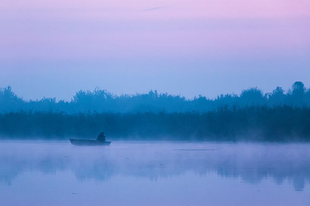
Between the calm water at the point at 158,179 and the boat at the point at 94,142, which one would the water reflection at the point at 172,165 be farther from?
the boat at the point at 94,142

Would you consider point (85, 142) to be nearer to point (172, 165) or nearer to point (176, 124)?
point (176, 124)

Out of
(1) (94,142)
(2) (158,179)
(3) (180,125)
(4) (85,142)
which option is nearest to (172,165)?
(2) (158,179)

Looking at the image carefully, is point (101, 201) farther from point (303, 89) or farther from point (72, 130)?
point (303, 89)

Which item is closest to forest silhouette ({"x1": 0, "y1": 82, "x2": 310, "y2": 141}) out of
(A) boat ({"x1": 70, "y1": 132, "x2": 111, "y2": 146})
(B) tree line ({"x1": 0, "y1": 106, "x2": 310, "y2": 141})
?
(B) tree line ({"x1": 0, "y1": 106, "x2": 310, "y2": 141})

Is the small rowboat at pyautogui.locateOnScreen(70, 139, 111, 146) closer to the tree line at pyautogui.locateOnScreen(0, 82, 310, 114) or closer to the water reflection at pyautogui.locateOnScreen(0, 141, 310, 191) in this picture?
the water reflection at pyautogui.locateOnScreen(0, 141, 310, 191)

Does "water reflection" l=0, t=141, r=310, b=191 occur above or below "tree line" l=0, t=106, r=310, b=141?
below

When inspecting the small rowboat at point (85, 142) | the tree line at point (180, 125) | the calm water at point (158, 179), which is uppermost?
the tree line at point (180, 125)

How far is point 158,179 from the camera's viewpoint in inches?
508

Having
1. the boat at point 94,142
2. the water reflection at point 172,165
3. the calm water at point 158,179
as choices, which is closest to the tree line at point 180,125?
the boat at point 94,142

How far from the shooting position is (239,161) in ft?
56.7

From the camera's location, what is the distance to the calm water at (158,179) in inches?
397

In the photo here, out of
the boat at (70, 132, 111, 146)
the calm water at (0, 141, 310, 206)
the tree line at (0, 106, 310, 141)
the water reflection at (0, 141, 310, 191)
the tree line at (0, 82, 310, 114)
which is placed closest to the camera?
the calm water at (0, 141, 310, 206)

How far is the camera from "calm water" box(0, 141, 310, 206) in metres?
10.1

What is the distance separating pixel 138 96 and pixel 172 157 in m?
45.8
